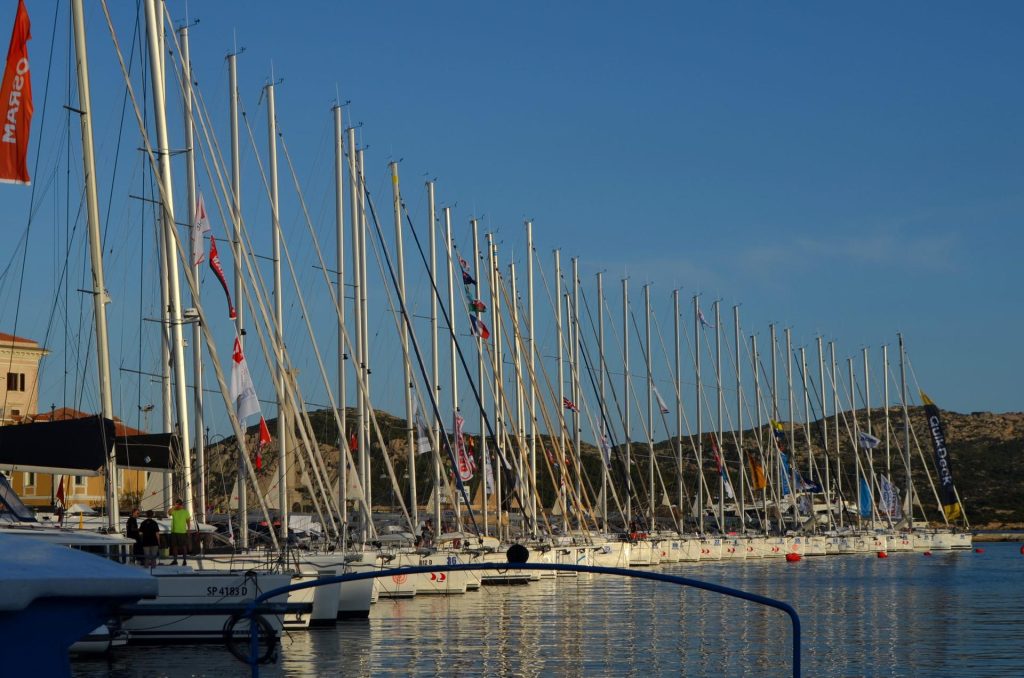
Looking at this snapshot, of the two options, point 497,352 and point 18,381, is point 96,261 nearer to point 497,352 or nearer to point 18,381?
point 497,352

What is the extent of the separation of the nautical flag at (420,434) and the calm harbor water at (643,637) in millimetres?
5373

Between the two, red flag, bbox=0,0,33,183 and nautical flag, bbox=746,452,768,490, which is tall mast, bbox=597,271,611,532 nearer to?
nautical flag, bbox=746,452,768,490

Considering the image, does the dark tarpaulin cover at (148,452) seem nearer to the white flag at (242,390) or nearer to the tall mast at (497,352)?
the white flag at (242,390)

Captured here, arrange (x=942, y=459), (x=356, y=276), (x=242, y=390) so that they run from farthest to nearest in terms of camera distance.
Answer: (x=942, y=459) < (x=356, y=276) < (x=242, y=390)

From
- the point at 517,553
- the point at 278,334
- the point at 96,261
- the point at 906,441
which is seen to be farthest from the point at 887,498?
the point at 517,553

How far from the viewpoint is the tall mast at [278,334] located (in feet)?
114

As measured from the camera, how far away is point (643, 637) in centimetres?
3127

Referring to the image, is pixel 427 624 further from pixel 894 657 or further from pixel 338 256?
pixel 338 256

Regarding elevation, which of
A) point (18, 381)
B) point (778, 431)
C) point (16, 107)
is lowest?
point (778, 431)

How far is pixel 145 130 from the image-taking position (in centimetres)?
3073

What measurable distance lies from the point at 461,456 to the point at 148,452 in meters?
21.2

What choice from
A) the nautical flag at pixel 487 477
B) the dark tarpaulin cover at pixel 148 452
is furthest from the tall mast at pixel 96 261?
the nautical flag at pixel 487 477

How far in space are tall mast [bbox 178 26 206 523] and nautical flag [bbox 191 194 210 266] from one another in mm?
116

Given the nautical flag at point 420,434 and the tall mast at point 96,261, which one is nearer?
the tall mast at point 96,261
